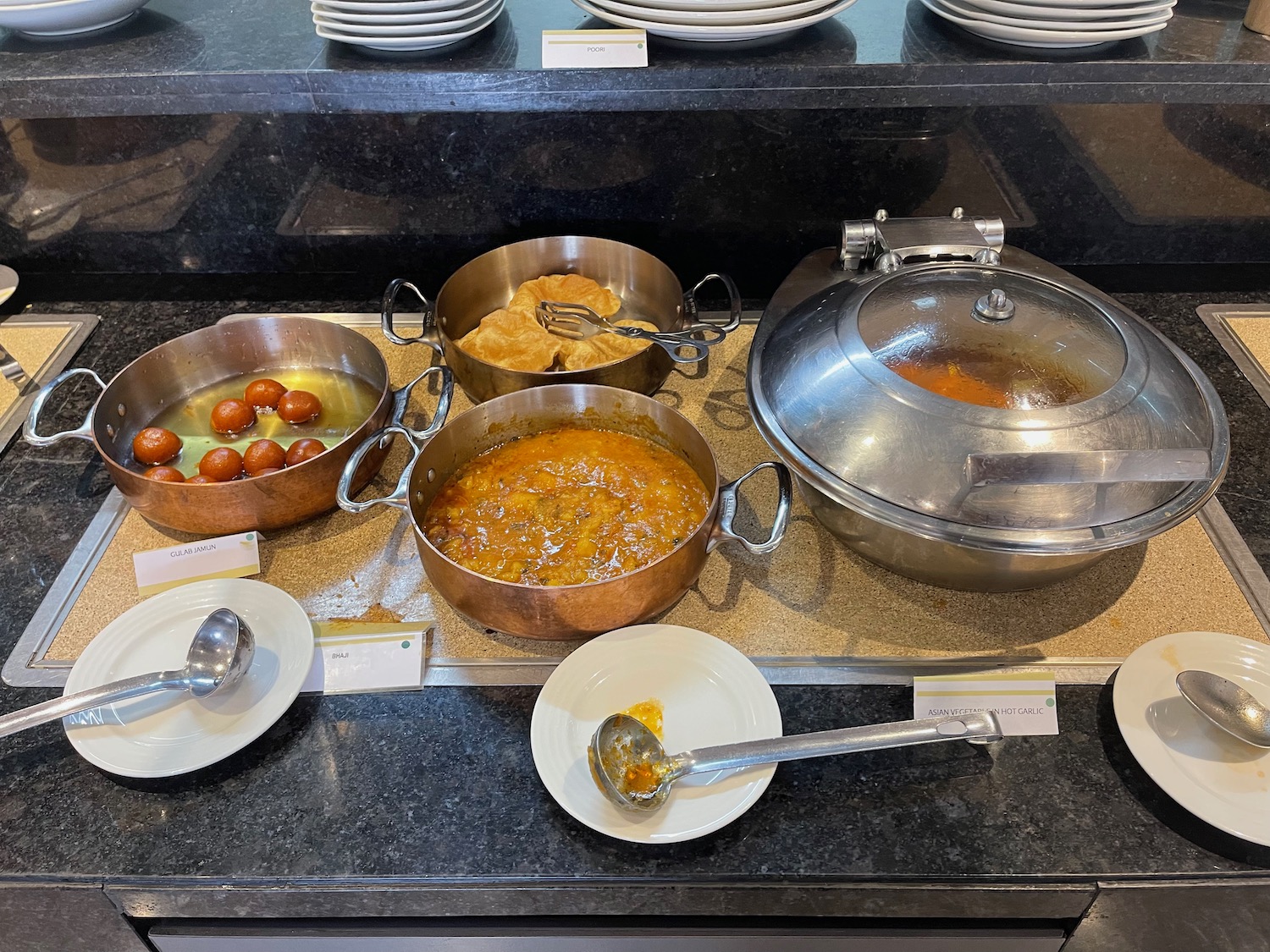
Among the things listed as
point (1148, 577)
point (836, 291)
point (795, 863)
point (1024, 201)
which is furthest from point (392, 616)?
point (1024, 201)

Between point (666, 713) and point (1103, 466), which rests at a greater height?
point (1103, 466)

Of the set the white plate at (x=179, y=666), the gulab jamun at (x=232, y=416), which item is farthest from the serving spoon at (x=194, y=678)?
the gulab jamun at (x=232, y=416)

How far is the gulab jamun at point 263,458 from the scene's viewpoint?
114 cm

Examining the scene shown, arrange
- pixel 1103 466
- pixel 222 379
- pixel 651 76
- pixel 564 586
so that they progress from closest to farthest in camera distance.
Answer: pixel 1103 466 < pixel 564 586 < pixel 651 76 < pixel 222 379

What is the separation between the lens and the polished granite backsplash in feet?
4.53

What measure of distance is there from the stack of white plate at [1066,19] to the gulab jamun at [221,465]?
1.08 m

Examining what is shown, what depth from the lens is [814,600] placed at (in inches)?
Answer: 41.3

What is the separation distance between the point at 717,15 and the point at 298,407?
773mm

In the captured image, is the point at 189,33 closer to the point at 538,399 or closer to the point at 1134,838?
the point at 538,399

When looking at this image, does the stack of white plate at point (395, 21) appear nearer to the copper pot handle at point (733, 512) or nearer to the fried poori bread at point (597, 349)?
the fried poori bread at point (597, 349)

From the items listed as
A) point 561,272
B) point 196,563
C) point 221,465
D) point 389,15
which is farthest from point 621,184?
point 196,563

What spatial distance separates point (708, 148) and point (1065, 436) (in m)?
0.79

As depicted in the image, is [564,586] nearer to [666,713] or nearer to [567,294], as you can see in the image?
[666,713]

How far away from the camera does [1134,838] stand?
0.84m
